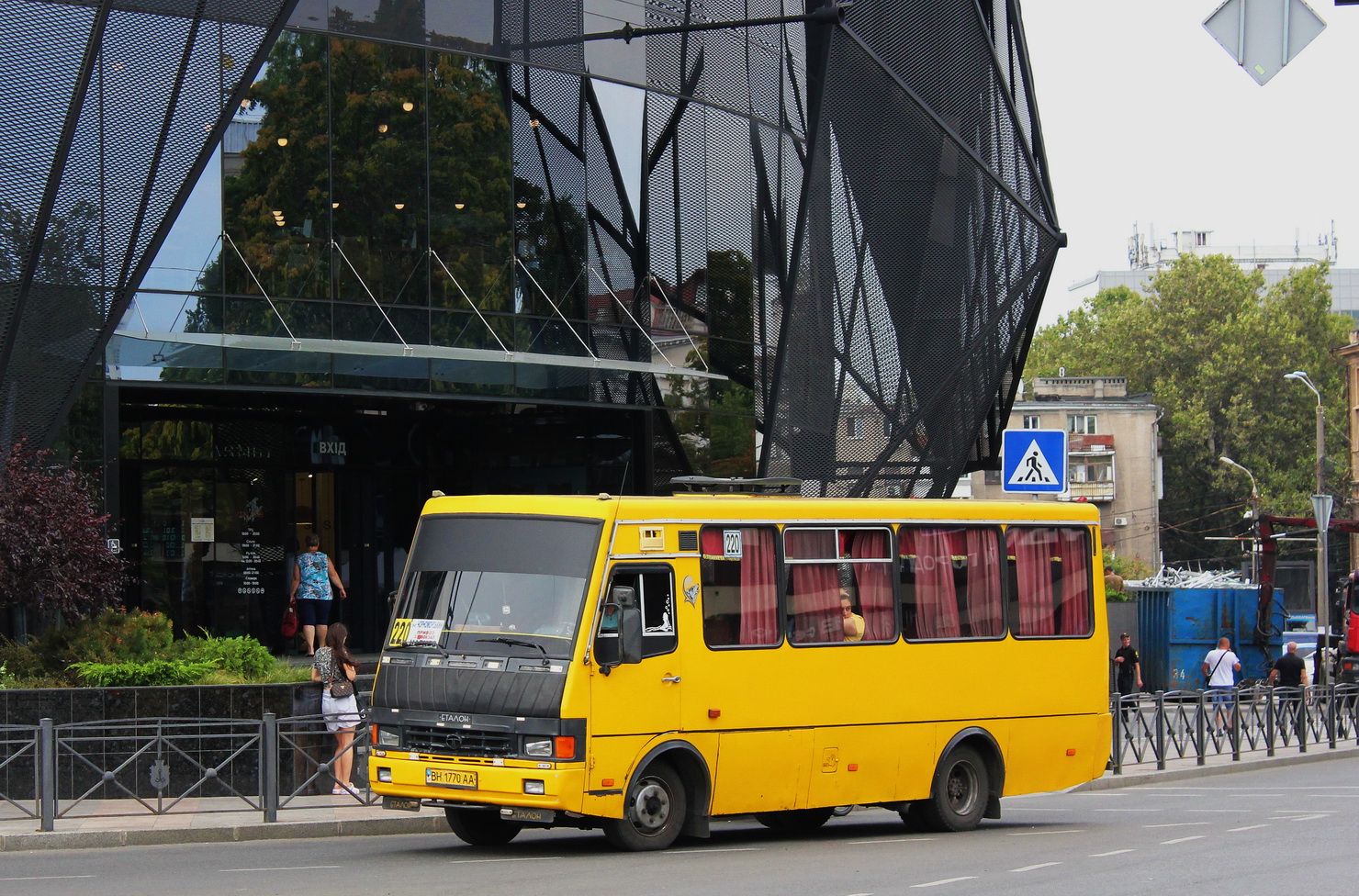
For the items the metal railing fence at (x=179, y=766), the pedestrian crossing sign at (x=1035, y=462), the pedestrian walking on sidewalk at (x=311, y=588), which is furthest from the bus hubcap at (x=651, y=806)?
the pedestrian walking on sidewalk at (x=311, y=588)

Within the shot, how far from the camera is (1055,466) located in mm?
19250

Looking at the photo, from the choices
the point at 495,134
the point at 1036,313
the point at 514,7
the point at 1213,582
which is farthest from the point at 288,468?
the point at 1213,582

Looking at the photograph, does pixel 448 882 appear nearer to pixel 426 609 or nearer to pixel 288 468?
pixel 426 609

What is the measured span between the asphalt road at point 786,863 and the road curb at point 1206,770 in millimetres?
5030

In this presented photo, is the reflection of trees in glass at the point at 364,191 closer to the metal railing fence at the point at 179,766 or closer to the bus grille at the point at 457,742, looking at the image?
the metal railing fence at the point at 179,766

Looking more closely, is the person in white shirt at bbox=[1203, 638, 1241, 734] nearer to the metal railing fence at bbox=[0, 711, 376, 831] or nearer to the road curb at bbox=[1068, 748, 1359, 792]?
the road curb at bbox=[1068, 748, 1359, 792]

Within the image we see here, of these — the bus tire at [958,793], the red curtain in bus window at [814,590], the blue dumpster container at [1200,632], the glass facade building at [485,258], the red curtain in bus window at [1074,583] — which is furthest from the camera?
the blue dumpster container at [1200,632]

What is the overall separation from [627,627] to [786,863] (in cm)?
216

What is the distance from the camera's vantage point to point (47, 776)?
1430 cm

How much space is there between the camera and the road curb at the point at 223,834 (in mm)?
13695

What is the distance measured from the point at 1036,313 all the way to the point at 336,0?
1465 cm

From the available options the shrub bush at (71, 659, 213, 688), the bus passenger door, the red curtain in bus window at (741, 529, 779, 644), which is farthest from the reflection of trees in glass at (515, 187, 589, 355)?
the bus passenger door

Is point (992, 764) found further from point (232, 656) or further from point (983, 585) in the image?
point (232, 656)

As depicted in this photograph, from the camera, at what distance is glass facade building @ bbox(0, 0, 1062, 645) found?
19.3 m
